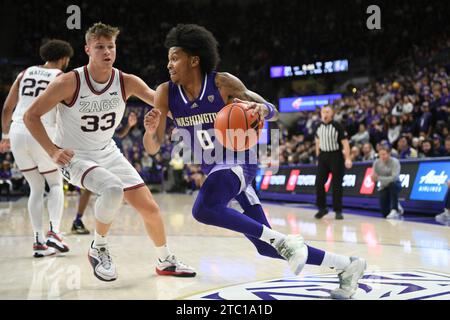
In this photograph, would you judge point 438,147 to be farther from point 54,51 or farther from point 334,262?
point 334,262

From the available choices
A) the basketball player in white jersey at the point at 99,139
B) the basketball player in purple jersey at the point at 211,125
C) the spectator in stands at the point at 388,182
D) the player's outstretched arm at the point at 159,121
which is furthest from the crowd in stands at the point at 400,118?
the player's outstretched arm at the point at 159,121

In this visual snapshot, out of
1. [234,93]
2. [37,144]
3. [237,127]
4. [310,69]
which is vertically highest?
[310,69]

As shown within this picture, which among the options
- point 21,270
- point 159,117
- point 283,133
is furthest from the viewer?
point 283,133

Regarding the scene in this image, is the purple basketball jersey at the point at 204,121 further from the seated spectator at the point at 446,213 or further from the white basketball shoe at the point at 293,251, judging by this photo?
the seated spectator at the point at 446,213

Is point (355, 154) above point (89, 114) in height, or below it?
below

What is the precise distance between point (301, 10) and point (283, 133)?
24.1ft

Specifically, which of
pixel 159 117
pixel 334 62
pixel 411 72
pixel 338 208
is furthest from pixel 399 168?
pixel 334 62

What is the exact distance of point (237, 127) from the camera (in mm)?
2912

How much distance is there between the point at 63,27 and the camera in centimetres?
2220

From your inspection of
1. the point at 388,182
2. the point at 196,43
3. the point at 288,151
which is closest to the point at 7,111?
the point at 196,43

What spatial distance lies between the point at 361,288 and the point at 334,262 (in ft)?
1.16

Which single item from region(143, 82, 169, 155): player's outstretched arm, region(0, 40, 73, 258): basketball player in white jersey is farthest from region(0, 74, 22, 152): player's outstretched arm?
region(143, 82, 169, 155): player's outstretched arm

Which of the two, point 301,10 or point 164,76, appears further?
point 301,10
